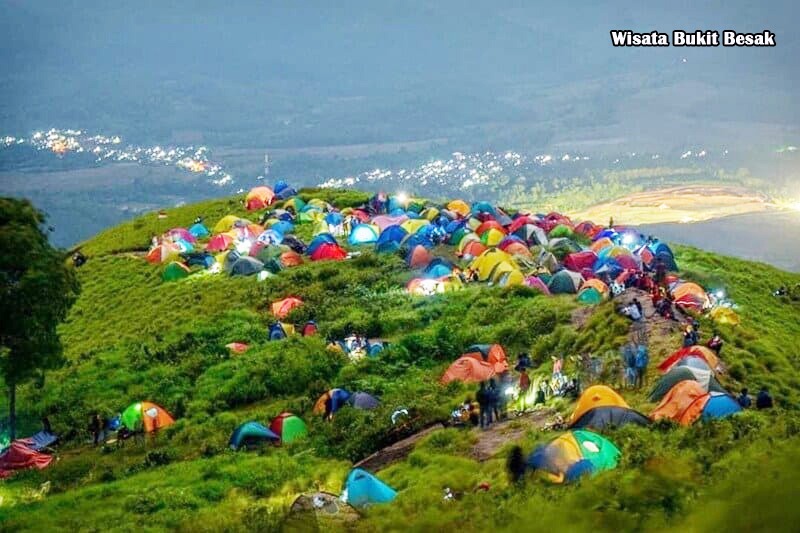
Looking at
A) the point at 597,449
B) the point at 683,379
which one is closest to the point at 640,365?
the point at 683,379

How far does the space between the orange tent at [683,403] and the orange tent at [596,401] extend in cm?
67

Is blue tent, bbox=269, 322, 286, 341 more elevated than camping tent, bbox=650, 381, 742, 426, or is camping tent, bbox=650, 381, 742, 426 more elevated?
camping tent, bbox=650, 381, 742, 426

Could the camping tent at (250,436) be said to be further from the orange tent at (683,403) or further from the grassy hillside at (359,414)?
the orange tent at (683,403)

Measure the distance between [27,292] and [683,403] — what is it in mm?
13023

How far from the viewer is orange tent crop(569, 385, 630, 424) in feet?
46.4

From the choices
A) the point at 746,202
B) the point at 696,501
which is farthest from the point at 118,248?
the point at 746,202

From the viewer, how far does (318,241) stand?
38.1 metres

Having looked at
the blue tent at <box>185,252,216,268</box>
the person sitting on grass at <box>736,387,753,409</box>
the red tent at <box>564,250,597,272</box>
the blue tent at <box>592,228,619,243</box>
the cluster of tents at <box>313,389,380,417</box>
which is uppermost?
the blue tent at <box>185,252,216,268</box>

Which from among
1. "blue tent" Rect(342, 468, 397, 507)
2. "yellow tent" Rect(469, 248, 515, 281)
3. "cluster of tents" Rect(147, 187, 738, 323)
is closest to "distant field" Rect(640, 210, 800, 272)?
"cluster of tents" Rect(147, 187, 738, 323)

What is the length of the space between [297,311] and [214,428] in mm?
10285

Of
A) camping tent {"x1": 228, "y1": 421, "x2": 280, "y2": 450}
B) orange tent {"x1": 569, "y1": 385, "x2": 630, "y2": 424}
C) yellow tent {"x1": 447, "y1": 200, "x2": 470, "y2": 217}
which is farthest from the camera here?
yellow tent {"x1": 447, "y1": 200, "x2": 470, "y2": 217}

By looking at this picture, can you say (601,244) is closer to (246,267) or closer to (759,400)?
(246,267)

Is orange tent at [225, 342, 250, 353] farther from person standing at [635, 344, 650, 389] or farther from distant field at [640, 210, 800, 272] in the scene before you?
distant field at [640, 210, 800, 272]

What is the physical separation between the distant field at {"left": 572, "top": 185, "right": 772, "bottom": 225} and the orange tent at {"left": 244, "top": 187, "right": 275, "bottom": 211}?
58.2 m
